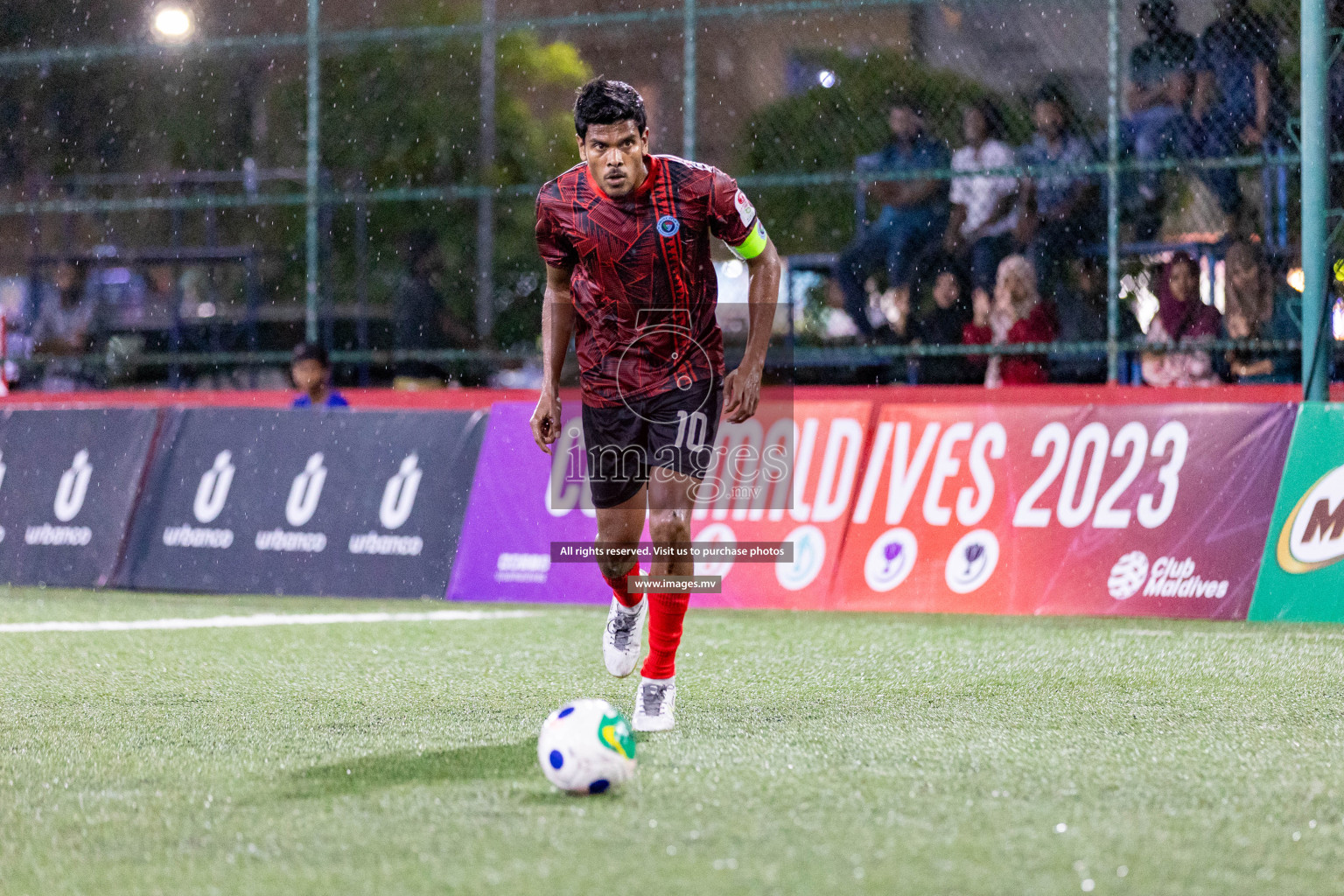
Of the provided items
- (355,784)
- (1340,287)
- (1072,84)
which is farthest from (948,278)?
(355,784)

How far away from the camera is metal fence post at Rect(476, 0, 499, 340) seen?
14055mm

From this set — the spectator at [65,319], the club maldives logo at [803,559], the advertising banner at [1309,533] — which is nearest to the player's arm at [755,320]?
the club maldives logo at [803,559]

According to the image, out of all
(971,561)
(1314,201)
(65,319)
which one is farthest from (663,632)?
(65,319)

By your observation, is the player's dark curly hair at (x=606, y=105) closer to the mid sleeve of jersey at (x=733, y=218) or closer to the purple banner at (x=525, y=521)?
the mid sleeve of jersey at (x=733, y=218)

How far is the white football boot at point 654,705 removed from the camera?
5.85m

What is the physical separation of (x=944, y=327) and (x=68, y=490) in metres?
6.19

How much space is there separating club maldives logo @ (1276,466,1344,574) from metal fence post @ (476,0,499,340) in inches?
264

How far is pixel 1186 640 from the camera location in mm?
8492

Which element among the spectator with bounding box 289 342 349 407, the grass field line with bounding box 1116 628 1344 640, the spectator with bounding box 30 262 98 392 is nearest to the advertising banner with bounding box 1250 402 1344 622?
the grass field line with bounding box 1116 628 1344 640

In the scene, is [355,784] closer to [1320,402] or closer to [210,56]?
[1320,402]

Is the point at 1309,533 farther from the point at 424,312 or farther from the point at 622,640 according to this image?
the point at 424,312

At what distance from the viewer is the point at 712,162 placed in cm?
1586

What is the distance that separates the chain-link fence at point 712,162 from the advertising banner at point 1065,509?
171 cm

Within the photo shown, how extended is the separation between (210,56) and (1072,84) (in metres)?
7.27
